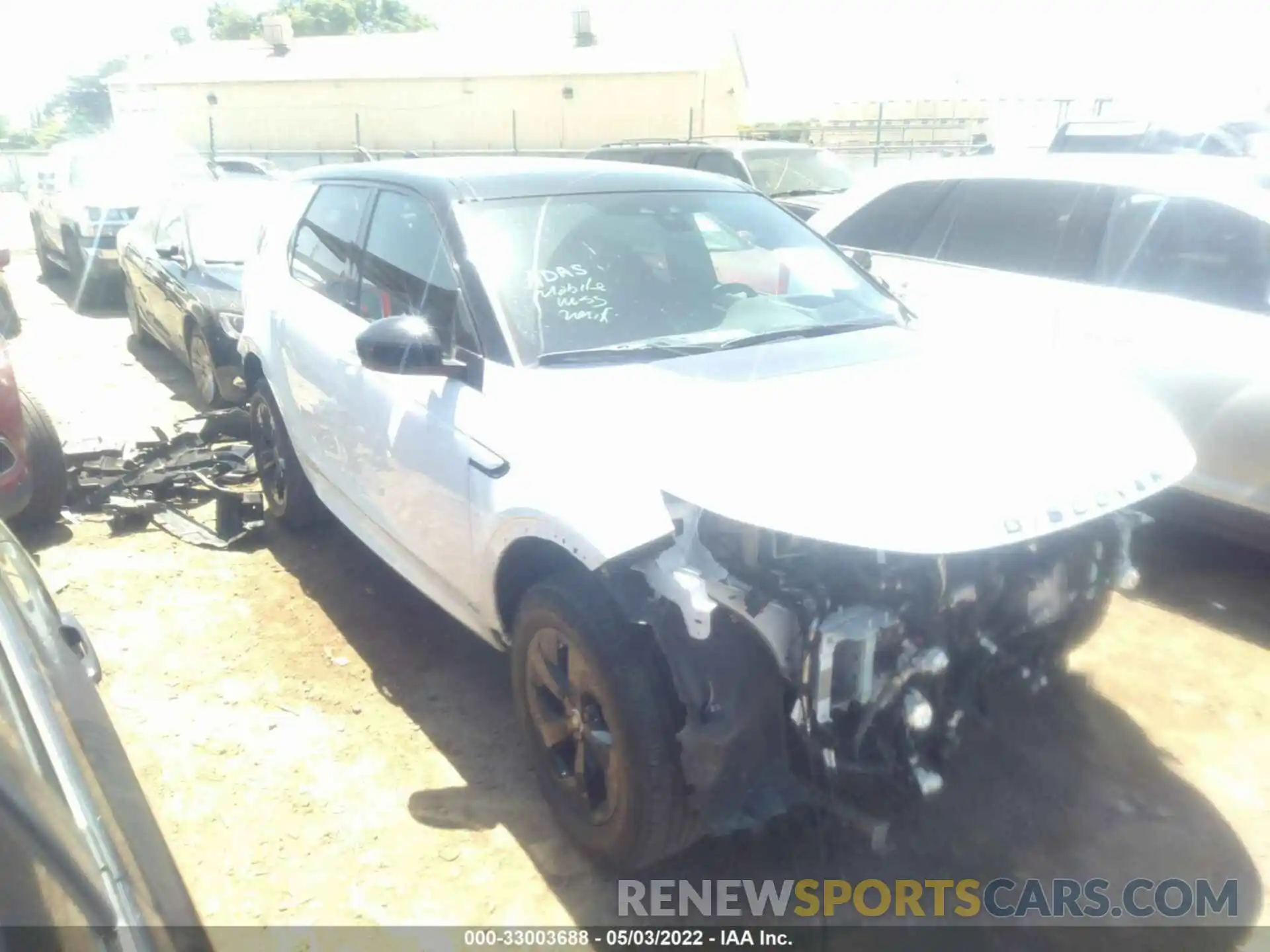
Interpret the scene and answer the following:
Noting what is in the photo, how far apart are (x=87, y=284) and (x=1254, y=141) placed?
13518 mm

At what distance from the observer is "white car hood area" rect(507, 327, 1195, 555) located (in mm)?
2221

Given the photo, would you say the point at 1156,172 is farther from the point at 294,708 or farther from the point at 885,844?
the point at 294,708

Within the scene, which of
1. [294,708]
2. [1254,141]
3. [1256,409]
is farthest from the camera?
[1254,141]

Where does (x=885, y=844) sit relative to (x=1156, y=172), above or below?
below

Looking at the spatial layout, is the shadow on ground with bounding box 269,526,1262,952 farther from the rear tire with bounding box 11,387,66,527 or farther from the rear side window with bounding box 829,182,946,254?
the rear side window with bounding box 829,182,946,254

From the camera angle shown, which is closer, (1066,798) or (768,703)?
(768,703)

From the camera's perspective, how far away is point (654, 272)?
135 inches

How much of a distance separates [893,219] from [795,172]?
5.21 metres

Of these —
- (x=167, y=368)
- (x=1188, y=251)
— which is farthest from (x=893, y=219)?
(x=167, y=368)

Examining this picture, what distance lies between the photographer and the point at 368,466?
3721 millimetres

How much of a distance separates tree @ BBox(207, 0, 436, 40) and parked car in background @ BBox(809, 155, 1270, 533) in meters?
61.4

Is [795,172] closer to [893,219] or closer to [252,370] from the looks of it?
[893,219]

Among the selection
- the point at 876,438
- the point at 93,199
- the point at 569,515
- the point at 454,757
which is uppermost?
the point at 876,438

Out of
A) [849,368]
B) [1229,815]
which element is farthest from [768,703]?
[1229,815]
